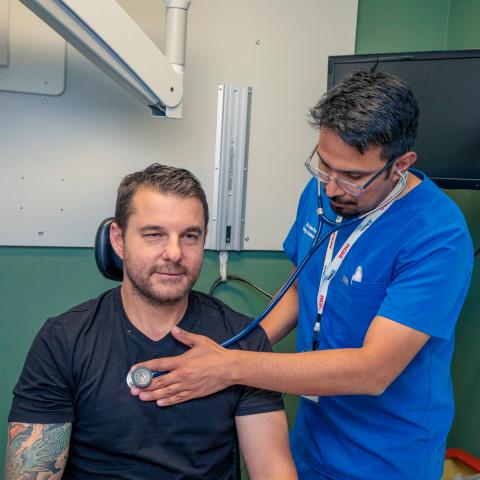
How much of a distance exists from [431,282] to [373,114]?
1.25 feet

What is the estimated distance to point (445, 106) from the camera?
188 cm

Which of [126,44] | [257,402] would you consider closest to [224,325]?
[257,402]

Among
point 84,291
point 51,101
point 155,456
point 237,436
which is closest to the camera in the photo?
point 155,456

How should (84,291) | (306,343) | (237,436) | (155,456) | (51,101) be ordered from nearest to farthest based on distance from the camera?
(155,456)
(237,436)
(306,343)
(51,101)
(84,291)

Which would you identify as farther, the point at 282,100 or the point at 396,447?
the point at 282,100

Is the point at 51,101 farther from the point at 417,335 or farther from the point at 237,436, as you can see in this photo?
the point at 417,335

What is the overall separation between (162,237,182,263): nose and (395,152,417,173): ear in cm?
52

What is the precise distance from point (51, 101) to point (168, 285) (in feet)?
3.41

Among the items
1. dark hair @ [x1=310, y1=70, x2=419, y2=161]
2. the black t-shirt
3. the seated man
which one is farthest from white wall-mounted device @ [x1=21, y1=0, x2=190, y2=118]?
the black t-shirt

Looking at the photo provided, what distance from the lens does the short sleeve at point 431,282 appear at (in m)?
1.30

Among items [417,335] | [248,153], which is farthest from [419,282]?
[248,153]

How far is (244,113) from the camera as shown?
227 centimetres

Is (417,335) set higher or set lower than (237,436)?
higher

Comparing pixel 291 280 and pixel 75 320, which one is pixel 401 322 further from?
pixel 75 320
